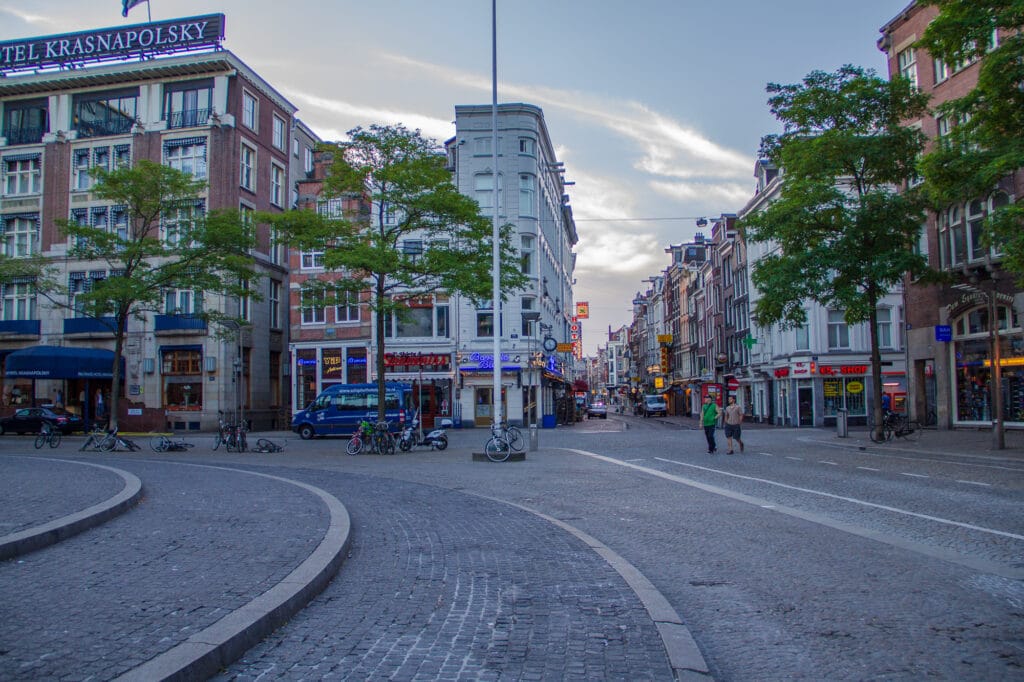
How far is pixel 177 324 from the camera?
142 feet

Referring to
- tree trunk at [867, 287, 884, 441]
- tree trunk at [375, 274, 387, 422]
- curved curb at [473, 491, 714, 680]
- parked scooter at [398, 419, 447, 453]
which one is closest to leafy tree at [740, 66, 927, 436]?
tree trunk at [867, 287, 884, 441]

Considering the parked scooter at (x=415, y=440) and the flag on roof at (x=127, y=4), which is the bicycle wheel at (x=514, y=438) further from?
the flag on roof at (x=127, y=4)

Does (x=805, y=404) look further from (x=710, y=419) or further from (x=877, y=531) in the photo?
(x=877, y=531)

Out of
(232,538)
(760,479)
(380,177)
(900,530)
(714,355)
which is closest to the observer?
(232,538)

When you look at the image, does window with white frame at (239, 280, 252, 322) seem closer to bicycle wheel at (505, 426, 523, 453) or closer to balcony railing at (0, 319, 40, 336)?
balcony railing at (0, 319, 40, 336)

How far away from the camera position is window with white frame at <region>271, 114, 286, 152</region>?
48688 mm

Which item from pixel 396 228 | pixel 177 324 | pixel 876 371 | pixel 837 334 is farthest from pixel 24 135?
pixel 837 334

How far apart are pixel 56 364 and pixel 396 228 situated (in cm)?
2138

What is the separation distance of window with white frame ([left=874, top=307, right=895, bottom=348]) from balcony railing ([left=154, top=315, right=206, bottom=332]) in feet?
120

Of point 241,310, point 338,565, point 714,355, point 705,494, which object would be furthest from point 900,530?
point 714,355

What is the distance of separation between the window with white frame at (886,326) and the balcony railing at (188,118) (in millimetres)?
38131

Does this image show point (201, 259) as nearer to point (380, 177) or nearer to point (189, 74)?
point (380, 177)

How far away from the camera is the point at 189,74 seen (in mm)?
43906

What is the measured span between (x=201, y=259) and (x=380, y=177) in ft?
29.4
